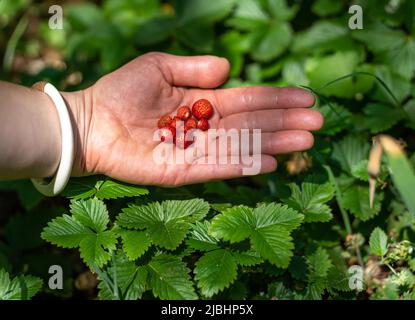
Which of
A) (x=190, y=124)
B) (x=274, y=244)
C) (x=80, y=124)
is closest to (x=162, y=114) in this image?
(x=190, y=124)

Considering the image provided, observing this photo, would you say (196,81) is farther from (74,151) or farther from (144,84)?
(74,151)

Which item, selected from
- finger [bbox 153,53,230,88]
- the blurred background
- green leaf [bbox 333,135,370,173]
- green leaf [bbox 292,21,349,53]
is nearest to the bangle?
the blurred background

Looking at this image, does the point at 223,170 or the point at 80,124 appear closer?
the point at 223,170

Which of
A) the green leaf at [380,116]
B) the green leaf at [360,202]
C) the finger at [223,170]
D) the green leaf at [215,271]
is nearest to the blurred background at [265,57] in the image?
the green leaf at [380,116]

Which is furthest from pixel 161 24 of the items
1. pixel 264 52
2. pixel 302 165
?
pixel 302 165

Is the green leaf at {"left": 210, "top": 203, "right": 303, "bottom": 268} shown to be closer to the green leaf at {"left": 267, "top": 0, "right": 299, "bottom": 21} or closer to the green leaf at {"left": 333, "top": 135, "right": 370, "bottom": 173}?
the green leaf at {"left": 333, "top": 135, "right": 370, "bottom": 173}

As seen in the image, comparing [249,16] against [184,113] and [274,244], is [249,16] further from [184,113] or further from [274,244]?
[274,244]
